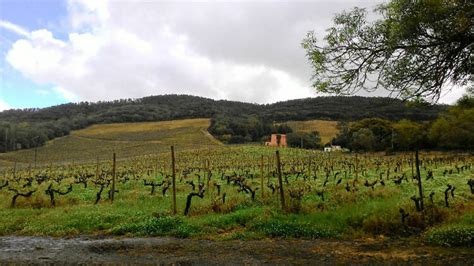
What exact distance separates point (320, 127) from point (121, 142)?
5469 centimetres

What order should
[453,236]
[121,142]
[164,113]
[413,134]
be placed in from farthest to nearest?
[164,113]
[121,142]
[413,134]
[453,236]

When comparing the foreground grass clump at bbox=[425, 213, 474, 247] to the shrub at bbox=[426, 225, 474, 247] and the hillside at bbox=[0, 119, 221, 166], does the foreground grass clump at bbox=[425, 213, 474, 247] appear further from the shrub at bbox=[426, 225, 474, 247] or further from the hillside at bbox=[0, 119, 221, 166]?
the hillside at bbox=[0, 119, 221, 166]

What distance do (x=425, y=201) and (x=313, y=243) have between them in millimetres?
5743

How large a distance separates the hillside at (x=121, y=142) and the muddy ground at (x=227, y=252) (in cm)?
6895

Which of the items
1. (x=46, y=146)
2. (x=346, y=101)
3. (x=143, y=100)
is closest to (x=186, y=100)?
(x=143, y=100)

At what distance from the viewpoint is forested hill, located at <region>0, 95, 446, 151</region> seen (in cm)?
10119

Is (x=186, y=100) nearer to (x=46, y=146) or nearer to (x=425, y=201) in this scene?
(x=46, y=146)

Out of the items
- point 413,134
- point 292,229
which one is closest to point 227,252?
point 292,229

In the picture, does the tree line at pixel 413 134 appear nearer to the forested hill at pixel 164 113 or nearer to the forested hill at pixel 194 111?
the forested hill at pixel 164 113

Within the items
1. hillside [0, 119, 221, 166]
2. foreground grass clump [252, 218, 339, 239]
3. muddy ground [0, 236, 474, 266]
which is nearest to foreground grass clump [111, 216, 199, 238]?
muddy ground [0, 236, 474, 266]

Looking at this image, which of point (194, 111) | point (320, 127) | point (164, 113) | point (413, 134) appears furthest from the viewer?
point (194, 111)

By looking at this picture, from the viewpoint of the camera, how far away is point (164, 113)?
5453 inches

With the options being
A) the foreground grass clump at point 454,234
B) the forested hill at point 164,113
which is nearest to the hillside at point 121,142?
the forested hill at point 164,113

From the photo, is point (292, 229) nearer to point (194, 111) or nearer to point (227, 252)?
point (227, 252)
